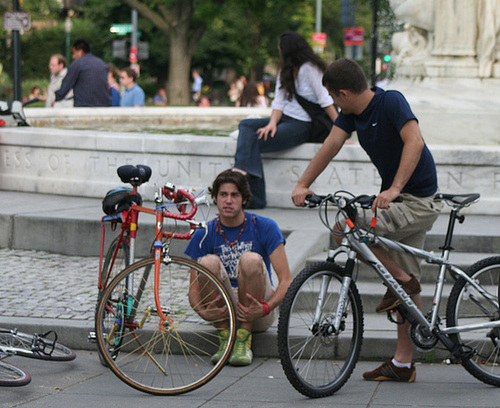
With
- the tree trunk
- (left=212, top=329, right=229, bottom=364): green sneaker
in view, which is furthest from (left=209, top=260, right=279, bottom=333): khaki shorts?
the tree trunk

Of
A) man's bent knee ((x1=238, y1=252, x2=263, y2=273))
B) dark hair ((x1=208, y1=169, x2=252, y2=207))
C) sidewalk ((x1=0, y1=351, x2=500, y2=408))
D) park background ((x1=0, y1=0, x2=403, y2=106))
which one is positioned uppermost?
park background ((x1=0, y1=0, x2=403, y2=106))

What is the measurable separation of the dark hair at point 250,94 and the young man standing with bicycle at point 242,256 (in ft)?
39.8

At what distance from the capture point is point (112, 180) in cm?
1030

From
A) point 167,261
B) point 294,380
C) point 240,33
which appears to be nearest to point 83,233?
point 167,261

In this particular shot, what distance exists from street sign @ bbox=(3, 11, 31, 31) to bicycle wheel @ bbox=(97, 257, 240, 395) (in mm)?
10528

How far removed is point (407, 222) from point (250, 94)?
13055mm

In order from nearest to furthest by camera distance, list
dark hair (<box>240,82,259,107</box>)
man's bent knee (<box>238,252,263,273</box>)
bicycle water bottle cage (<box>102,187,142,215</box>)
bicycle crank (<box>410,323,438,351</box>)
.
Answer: bicycle crank (<box>410,323,438,351</box>)
bicycle water bottle cage (<box>102,187,142,215</box>)
man's bent knee (<box>238,252,263,273</box>)
dark hair (<box>240,82,259,107</box>)

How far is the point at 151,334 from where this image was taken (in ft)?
18.4

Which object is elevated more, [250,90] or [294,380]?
[250,90]

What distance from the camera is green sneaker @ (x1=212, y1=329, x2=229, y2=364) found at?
18.0ft

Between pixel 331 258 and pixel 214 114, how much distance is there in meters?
13.7

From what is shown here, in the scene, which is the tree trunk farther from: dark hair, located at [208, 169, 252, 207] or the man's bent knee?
the man's bent knee

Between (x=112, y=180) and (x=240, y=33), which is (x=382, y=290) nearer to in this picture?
(x=112, y=180)

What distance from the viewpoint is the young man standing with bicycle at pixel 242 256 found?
5.83m
